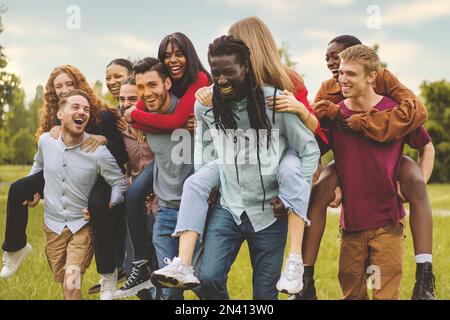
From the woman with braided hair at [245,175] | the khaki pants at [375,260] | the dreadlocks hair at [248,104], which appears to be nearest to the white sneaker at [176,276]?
the woman with braided hair at [245,175]

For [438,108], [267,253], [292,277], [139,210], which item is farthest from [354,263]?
[438,108]

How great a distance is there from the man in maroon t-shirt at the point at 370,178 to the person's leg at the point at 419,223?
8 cm

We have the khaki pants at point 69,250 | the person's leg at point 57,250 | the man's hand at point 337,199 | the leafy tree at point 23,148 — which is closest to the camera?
the man's hand at point 337,199

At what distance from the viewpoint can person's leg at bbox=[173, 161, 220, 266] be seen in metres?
3.33

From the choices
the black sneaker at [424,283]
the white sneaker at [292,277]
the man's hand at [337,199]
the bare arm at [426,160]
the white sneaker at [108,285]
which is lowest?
the white sneaker at [108,285]

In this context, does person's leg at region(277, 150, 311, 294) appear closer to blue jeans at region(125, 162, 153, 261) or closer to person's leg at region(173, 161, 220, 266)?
person's leg at region(173, 161, 220, 266)

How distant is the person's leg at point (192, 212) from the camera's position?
10.9ft

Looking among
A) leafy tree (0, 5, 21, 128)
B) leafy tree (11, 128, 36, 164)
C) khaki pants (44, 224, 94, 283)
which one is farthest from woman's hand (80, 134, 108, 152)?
leafy tree (11, 128, 36, 164)

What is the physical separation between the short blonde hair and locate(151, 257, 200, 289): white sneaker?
1673 millimetres

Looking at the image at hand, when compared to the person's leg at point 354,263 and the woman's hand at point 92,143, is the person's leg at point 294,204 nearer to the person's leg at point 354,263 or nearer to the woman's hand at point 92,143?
the person's leg at point 354,263

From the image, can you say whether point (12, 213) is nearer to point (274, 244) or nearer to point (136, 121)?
point (136, 121)

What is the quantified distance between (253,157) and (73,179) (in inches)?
58.9

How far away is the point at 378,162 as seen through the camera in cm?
379
